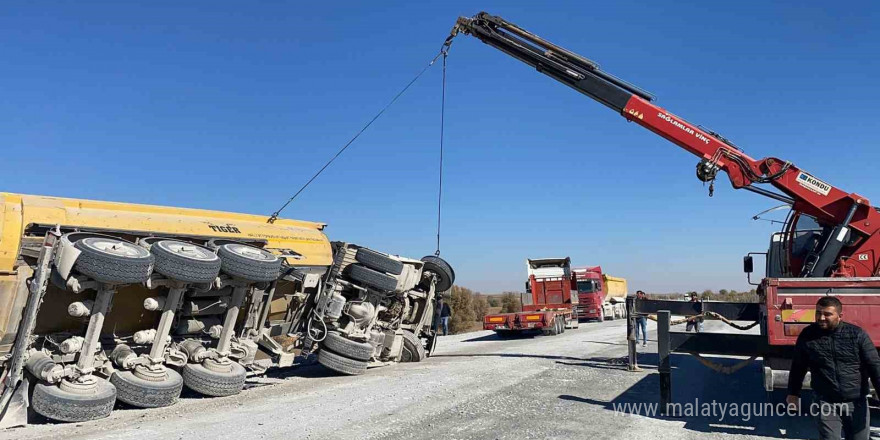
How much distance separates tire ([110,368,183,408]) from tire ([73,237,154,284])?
1.31m

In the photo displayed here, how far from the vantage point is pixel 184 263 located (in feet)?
25.6

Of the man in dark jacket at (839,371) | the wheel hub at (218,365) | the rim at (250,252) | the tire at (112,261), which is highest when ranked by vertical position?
the rim at (250,252)

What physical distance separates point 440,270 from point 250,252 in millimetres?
5392

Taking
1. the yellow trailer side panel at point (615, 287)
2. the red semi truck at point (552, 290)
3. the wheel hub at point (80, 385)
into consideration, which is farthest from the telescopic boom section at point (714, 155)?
the yellow trailer side panel at point (615, 287)

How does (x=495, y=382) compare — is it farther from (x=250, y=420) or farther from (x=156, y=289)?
(x=156, y=289)

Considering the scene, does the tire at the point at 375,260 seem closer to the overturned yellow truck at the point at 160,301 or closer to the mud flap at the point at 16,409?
the overturned yellow truck at the point at 160,301

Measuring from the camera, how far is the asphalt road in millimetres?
6402

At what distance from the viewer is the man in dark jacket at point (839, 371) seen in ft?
15.3

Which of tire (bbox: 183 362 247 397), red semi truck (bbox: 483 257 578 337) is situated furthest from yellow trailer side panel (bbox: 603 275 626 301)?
tire (bbox: 183 362 247 397)

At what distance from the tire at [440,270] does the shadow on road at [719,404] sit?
4928 mm

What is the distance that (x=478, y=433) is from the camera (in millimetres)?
6312

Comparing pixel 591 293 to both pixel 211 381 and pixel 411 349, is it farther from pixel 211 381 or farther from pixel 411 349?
pixel 211 381

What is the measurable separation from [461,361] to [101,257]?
773cm

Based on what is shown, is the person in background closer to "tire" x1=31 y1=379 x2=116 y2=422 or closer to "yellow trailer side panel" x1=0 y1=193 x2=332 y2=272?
"yellow trailer side panel" x1=0 y1=193 x2=332 y2=272
